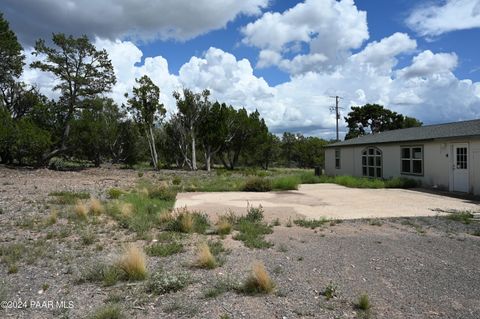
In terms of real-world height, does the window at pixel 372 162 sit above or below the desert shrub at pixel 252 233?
above

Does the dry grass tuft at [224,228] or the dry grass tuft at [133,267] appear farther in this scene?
the dry grass tuft at [224,228]

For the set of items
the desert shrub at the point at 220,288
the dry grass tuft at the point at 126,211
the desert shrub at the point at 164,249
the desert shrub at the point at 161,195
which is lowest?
the desert shrub at the point at 220,288

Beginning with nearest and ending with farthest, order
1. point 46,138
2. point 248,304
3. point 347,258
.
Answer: point 248,304 < point 347,258 < point 46,138

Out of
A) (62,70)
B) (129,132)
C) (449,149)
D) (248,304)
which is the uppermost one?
(62,70)

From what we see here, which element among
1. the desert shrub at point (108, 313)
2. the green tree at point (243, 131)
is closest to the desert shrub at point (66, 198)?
the desert shrub at point (108, 313)

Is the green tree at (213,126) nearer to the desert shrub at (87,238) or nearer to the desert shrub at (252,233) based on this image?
the desert shrub at (252,233)

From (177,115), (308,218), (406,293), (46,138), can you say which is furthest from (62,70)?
(406,293)

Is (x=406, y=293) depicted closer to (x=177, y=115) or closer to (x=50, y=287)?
(x=50, y=287)

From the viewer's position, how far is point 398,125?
51.7 metres

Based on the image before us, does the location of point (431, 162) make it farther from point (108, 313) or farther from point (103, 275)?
point (108, 313)

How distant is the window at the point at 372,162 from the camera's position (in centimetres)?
2188

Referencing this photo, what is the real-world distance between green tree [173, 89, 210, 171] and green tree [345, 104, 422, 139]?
24100 mm

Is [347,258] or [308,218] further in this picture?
[308,218]

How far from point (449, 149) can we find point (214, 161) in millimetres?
40307
